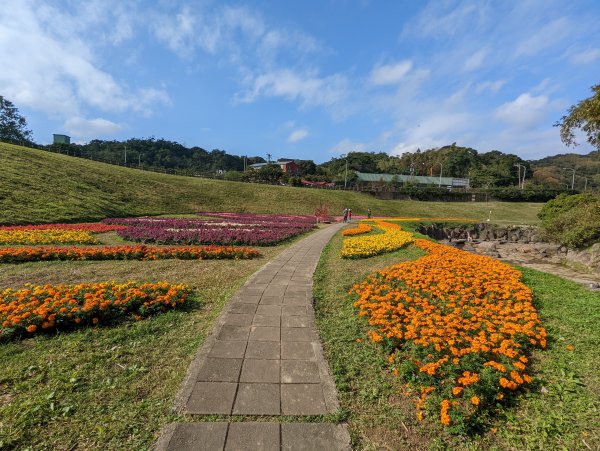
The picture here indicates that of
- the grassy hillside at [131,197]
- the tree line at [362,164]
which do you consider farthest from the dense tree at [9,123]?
the grassy hillside at [131,197]

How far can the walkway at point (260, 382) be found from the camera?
2.64 metres

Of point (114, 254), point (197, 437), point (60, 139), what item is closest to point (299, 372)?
point (197, 437)

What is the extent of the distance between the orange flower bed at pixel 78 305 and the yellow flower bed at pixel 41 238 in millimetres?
7122

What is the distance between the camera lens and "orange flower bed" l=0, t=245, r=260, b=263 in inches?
333

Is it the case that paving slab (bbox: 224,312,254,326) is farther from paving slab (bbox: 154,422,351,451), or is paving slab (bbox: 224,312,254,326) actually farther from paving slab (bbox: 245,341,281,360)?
paving slab (bbox: 154,422,351,451)

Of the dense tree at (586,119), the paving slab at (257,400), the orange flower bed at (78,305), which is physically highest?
the dense tree at (586,119)

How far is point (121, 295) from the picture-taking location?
521 centimetres

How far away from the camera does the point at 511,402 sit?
3113mm

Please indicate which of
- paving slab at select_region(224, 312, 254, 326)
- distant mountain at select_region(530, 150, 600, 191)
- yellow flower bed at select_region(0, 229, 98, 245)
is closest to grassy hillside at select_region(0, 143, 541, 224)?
yellow flower bed at select_region(0, 229, 98, 245)

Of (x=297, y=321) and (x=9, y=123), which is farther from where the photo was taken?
(x=9, y=123)

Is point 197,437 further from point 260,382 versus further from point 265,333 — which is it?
point 265,333

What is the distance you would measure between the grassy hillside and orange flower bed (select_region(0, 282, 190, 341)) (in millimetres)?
14068

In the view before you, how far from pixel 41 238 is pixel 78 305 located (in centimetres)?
885

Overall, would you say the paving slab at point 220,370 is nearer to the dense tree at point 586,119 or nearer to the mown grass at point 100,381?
the mown grass at point 100,381
